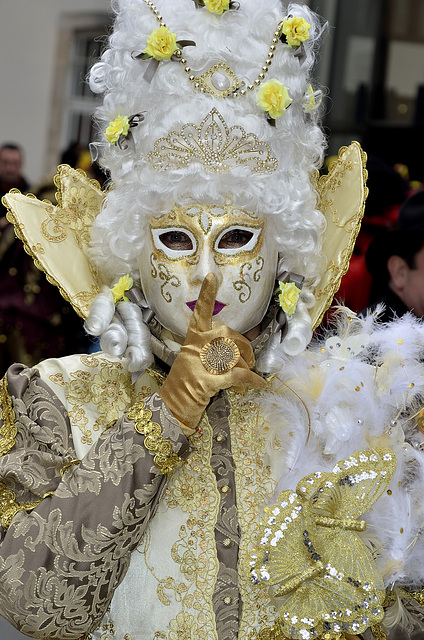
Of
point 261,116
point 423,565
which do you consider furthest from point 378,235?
point 423,565

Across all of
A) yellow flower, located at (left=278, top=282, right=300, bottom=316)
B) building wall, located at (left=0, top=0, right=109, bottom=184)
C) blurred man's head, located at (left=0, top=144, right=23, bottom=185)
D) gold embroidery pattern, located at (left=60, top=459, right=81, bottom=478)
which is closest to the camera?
gold embroidery pattern, located at (left=60, top=459, right=81, bottom=478)

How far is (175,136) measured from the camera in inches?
77.0

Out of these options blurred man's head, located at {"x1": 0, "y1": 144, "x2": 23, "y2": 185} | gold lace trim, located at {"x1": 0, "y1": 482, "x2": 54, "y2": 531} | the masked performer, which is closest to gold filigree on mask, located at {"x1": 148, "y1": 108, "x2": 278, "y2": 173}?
the masked performer

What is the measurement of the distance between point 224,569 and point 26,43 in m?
7.96

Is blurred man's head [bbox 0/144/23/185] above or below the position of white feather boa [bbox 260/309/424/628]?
below

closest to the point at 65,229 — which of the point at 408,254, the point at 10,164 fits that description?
the point at 408,254

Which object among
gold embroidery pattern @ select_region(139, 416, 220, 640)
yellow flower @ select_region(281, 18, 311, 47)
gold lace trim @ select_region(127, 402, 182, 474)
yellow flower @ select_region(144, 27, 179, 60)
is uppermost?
yellow flower @ select_region(281, 18, 311, 47)

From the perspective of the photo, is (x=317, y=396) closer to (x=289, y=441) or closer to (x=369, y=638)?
(x=289, y=441)

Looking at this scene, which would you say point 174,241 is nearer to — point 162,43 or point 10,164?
point 162,43

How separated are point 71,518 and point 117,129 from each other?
85 cm

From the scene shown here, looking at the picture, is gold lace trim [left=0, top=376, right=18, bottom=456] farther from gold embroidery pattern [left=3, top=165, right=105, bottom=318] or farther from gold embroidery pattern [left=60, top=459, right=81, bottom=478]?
gold embroidery pattern [left=3, top=165, right=105, bottom=318]

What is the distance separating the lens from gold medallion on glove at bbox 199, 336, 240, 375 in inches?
73.5

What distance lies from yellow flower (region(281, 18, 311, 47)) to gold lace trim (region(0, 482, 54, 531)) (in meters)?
1.11

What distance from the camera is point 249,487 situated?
78.4 inches
